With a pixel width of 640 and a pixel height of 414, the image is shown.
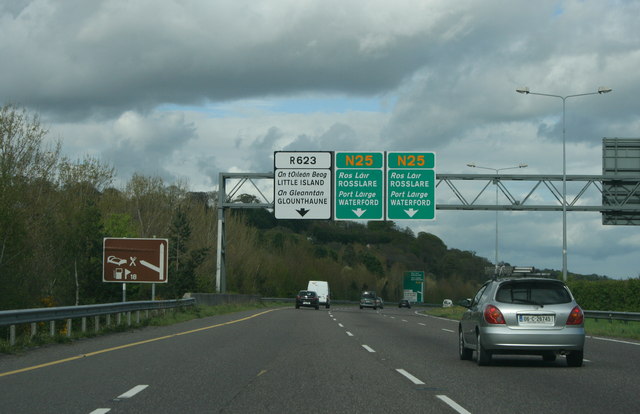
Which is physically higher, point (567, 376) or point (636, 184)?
point (636, 184)

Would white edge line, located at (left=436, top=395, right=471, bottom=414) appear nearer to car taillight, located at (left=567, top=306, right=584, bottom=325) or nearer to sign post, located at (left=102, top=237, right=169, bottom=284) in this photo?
car taillight, located at (left=567, top=306, right=584, bottom=325)

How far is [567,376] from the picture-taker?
43.0 ft

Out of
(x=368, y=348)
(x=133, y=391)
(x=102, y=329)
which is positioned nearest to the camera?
(x=133, y=391)

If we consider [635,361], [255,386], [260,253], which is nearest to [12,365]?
[255,386]

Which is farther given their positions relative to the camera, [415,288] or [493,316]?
[415,288]

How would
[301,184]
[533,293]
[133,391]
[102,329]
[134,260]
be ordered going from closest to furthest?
[133,391] < [533,293] < [102,329] < [134,260] < [301,184]

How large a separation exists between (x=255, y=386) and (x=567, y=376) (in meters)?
5.10

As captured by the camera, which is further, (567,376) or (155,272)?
(155,272)

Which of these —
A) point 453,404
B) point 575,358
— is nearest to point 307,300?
point 575,358

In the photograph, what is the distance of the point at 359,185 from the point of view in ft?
133

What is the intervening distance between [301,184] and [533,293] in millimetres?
27200

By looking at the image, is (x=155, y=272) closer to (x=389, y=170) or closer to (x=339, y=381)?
(x=389, y=170)

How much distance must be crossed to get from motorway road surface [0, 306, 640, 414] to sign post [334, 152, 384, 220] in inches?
825

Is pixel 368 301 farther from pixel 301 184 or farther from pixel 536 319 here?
pixel 536 319
